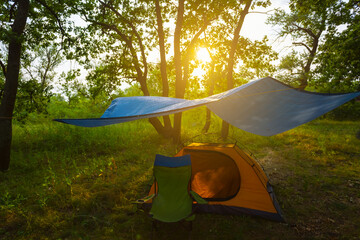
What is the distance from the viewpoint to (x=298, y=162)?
6086 mm

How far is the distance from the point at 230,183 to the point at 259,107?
5.54ft

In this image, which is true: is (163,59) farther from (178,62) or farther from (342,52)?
(342,52)

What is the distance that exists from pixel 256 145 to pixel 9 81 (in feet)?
28.9

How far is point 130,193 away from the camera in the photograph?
4.17m

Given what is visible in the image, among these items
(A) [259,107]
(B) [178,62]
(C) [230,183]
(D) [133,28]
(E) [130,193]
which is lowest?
(E) [130,193]

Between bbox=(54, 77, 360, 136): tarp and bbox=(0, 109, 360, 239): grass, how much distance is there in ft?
5.63

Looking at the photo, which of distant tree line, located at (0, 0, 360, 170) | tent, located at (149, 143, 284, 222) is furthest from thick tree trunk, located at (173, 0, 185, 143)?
tent, located at (149, 143, 284, 222)

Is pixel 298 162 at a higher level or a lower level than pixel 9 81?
lower

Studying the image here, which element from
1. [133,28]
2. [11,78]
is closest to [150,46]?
[133,28]

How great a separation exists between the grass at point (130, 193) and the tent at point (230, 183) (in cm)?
18

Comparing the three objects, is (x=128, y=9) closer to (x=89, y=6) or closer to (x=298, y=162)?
(x=89, y=6)

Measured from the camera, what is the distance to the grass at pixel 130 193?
3020 mm

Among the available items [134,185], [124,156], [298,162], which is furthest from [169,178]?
[298,162]

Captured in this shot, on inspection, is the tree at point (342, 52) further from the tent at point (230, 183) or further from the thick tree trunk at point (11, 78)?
the thick tree trunk at point (11, 78)
